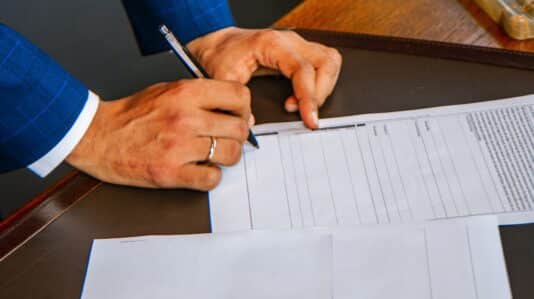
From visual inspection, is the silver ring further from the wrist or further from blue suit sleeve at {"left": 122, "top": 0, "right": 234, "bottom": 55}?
blue suit sleeve at {"left": 122, "top": 0, "right": 234, "bottom": 55}

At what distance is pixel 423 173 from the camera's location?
64cm

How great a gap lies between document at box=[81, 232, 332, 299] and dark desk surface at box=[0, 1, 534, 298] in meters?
0.02

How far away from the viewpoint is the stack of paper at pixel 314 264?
540mm

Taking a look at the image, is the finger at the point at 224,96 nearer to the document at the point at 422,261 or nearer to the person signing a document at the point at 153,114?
the person signing a document at the point at 153,114

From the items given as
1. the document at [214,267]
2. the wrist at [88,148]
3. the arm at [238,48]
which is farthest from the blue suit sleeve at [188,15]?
the document at [214,267]

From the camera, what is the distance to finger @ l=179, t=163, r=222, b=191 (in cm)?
65

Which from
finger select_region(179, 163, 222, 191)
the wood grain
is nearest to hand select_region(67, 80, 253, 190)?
finger select_region(179, 163, 222, 191)

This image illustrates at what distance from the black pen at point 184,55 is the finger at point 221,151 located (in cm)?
2

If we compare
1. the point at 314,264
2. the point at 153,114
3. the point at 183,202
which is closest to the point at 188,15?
the point at 153,114

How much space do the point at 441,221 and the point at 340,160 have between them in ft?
0.44

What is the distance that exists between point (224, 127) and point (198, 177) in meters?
0.07

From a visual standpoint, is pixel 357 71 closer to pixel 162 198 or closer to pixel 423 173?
pixel 423 173

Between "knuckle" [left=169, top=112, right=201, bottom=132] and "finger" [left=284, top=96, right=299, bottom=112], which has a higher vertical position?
"knuckle" [left=169, top=112, right=201, bottom=132]

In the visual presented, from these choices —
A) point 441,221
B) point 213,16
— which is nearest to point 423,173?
point 441,221
